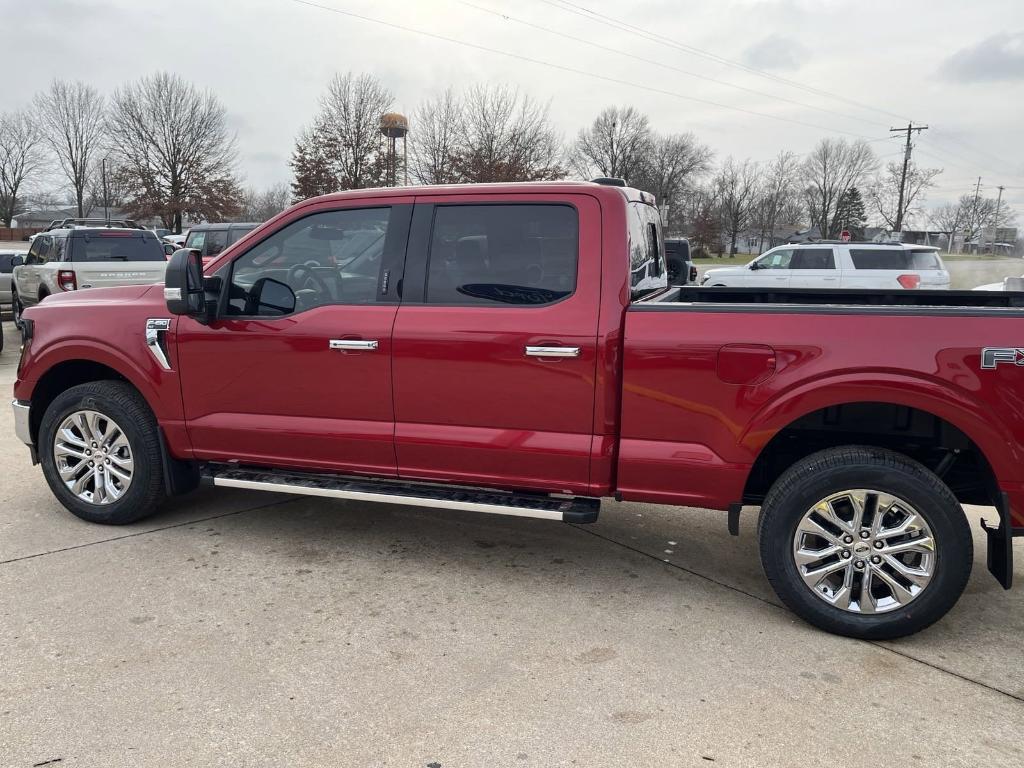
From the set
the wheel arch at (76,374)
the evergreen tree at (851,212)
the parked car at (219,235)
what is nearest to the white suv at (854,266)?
the parked car at (219,235)

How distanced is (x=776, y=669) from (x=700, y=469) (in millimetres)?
880

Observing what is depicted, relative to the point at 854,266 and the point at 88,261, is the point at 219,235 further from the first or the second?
the point at 854,266

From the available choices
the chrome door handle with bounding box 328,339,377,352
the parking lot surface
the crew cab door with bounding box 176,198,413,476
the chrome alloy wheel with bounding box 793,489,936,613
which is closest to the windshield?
the parking lot surface

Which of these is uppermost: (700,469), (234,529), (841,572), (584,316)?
(584,316)

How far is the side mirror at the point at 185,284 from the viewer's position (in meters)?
3.95

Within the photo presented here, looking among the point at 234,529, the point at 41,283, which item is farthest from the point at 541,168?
the point at 234,529

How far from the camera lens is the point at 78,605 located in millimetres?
3578

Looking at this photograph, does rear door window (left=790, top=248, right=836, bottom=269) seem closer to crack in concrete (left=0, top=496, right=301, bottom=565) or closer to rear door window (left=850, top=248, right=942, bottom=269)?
rear door window (left=850, top=248, right=942, bottom=269)

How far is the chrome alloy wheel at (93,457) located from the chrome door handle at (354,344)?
153cm

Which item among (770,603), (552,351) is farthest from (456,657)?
(770,603)

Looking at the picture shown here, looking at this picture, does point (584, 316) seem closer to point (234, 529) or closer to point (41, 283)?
point (234, 529)

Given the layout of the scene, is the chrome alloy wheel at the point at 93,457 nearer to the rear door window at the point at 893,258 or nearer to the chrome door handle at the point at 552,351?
the chrome door handle at the point at 552,351

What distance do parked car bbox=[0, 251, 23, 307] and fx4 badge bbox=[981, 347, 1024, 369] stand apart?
16.5 metres

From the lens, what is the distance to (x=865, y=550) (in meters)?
3.31
